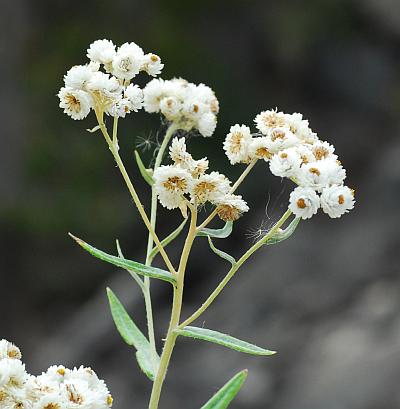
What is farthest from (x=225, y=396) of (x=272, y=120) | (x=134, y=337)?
(x=272, y=120)

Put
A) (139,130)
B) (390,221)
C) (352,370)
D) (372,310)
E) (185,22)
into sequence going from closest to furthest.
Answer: (352,370), (372,310), (390,221), (139,130), (185,22)

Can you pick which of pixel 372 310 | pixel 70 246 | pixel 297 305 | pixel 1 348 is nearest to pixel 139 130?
pixel 70 246

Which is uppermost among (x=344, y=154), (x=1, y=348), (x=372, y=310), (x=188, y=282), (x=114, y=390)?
(x=344, y=154)

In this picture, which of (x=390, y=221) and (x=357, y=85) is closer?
(x=390, y=221)

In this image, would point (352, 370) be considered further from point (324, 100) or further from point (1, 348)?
point (1, 348)

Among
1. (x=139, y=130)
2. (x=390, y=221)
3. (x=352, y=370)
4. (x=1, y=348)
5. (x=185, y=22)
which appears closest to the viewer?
(x=1, y=348)

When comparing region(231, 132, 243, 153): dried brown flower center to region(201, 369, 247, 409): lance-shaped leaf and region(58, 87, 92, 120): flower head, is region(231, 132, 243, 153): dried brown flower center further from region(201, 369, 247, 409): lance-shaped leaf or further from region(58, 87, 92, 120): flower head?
region(201, 369, 247, 409): lance-shaped leaf

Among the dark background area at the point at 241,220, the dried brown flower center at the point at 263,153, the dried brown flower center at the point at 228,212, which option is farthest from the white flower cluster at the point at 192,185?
the dark background area at the point at 241,220

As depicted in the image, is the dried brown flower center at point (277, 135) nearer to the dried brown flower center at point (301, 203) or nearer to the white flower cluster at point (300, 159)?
the white flower cluster at point (300, 159)
